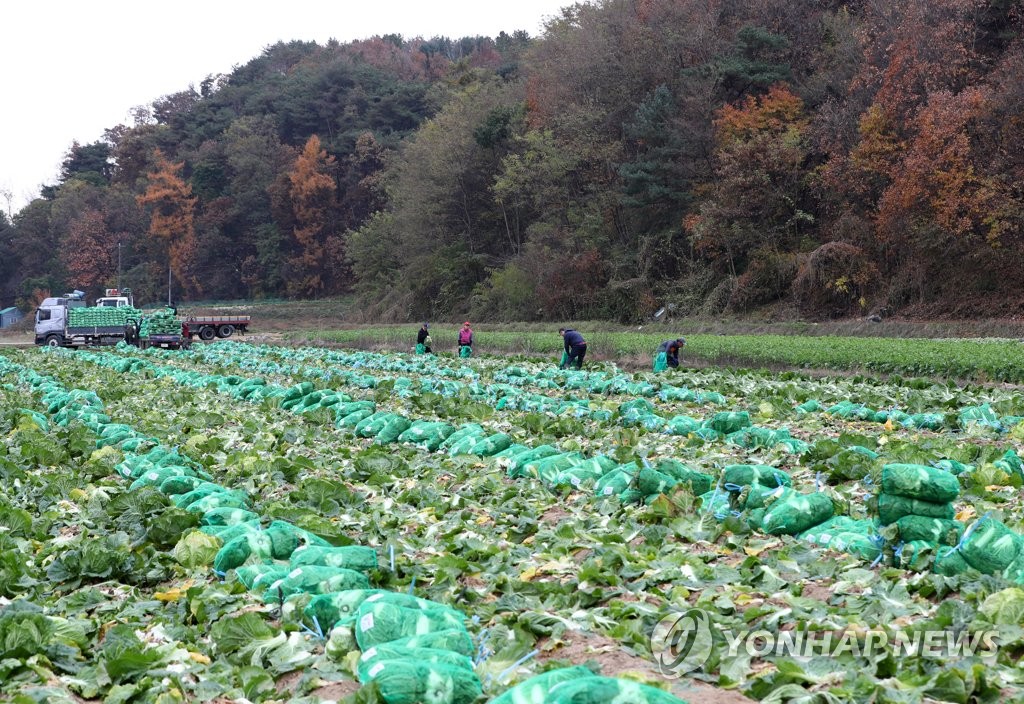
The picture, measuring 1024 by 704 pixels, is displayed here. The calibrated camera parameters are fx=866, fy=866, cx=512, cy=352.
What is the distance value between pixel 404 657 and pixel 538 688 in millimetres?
721

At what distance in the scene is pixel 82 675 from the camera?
3654mm

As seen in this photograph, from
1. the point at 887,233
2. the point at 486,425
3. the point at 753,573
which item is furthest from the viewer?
the point at 887,233

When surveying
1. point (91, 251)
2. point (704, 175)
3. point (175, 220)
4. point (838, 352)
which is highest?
point (175, 220)

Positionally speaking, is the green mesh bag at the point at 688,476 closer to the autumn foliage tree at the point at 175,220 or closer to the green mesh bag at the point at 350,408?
the green mesh bag at the point at 350,408

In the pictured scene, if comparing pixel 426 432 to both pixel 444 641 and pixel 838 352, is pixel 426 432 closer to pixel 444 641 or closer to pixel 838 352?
pixel 444 641

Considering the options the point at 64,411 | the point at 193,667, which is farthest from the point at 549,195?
the point at 193,667

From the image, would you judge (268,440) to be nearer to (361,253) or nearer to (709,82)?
(709,82)

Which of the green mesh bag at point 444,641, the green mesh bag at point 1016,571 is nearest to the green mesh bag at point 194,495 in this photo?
the green mesh bag at point 444,641

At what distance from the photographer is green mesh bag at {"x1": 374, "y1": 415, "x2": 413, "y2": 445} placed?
965 cm

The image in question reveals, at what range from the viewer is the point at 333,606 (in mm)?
4109

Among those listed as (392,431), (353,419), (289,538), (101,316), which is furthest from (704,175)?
(289,538)

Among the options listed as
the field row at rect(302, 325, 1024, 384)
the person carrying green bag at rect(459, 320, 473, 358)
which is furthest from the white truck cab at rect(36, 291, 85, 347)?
the person carrying green bag at rect(459, 320, 473, 358)

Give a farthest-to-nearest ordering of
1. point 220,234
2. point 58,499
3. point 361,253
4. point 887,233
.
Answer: point 220,234 < point 361,253 < point 887,233 < point 58,499

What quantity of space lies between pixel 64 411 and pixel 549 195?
33.9m
